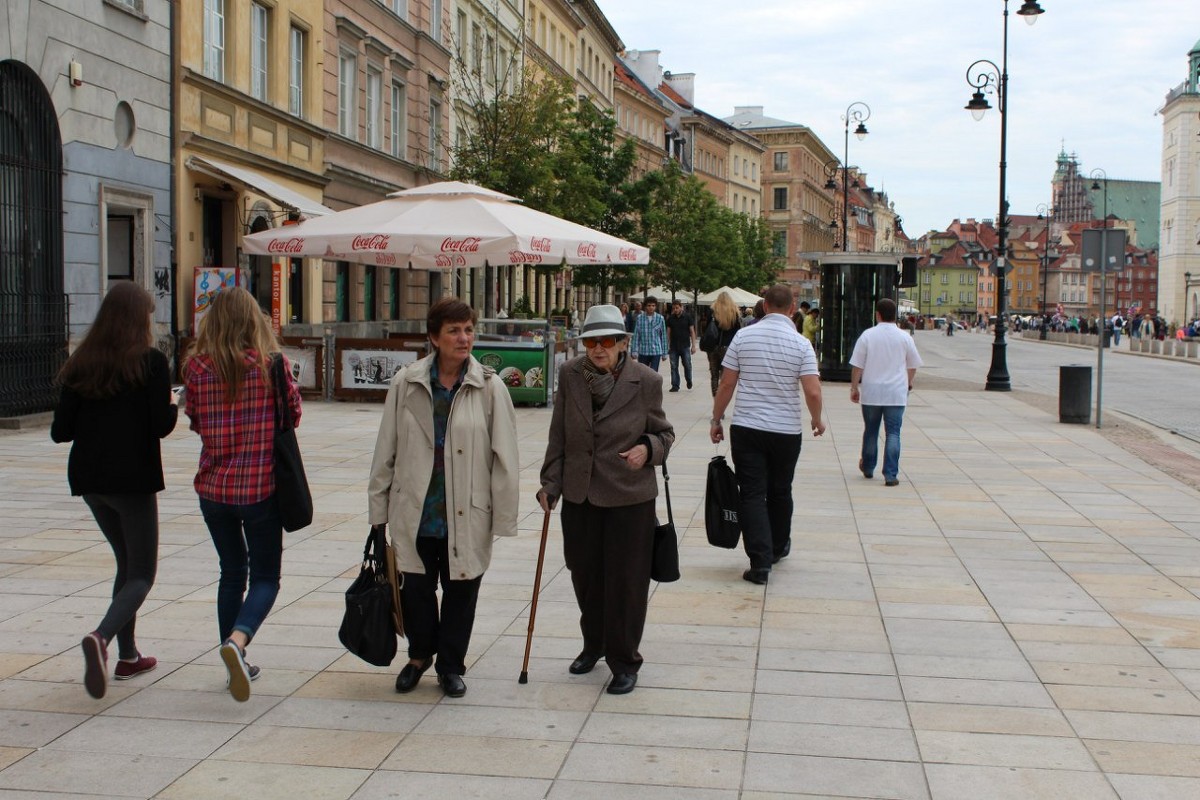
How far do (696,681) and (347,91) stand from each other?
2440 centimetres

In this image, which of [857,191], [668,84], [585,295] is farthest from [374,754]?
[857,191]

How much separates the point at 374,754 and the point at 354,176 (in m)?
24.1

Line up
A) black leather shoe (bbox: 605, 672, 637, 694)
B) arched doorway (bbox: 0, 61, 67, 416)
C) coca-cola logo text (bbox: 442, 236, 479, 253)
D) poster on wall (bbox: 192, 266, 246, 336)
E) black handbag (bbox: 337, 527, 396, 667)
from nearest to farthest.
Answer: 1. black handbag (bbox: 337, 527, 396, 667)
2. black leather shoe (bbox: 605, 672, 637, 694)
3. arched doorway (bbox: 0, 61, 67, 416)
4. coca-cola logo text (bbox: 442, 236, 479, 253)
5. poster on wall (bbox: 192, 266, 246, 336)

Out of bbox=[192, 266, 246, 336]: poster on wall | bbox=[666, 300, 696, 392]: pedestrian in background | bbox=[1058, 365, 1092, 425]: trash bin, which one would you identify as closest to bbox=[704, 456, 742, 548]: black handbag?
bbox=[1058, 365, 1092, 425]: trash bin

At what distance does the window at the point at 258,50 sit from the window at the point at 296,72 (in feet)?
2.48

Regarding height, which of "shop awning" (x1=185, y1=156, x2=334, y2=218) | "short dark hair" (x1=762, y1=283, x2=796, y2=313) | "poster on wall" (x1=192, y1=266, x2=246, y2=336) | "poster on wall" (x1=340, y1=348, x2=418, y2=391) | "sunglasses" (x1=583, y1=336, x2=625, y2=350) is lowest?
"poster on wall" (x1=340, y1=348, x2=418, y2=391)

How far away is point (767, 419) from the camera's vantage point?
802cm

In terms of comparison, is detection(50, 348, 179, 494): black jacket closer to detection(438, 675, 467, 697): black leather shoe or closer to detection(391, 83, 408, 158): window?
detection(438, 675, 467, 697): black leather shoe

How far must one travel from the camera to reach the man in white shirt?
12.3 metres

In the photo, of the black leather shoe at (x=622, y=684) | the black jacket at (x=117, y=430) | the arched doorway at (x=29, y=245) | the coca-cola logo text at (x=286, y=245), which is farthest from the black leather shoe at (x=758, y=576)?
the coca-cola logo text at (x=286, y=245)

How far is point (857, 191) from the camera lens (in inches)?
6373

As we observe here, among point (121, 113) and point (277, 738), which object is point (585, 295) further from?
point (277, 738)

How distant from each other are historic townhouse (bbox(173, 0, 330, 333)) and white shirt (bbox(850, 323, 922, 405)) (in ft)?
29.0

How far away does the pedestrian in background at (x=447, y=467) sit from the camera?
525 centimetres
